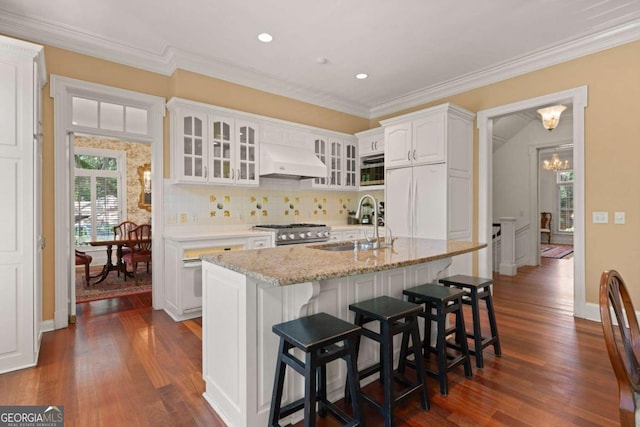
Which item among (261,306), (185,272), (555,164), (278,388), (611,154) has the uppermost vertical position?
(555,164)

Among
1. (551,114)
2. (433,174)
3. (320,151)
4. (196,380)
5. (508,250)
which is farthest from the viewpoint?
(508,250)

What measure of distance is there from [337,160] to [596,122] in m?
3.27

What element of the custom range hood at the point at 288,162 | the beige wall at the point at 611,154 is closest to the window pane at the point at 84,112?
the custom range hood at the point at 288,162

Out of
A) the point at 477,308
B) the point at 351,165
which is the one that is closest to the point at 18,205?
the point at 477,308

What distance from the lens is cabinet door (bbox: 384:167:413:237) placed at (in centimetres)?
451

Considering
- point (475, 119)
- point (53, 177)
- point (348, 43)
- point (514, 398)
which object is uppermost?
point (348, 43)

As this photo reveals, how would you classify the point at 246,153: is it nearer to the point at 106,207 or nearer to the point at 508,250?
the point at 106,207

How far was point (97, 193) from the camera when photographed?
7.00 metres

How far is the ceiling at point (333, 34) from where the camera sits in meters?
2.93

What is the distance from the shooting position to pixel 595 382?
2.26 meters

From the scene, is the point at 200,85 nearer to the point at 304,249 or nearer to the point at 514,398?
the point at 304,249

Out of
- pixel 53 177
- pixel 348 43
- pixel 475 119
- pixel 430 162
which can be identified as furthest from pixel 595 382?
pixel 53 177

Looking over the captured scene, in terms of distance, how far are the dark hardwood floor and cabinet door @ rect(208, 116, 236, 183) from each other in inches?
68.2

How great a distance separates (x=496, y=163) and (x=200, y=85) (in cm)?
624
